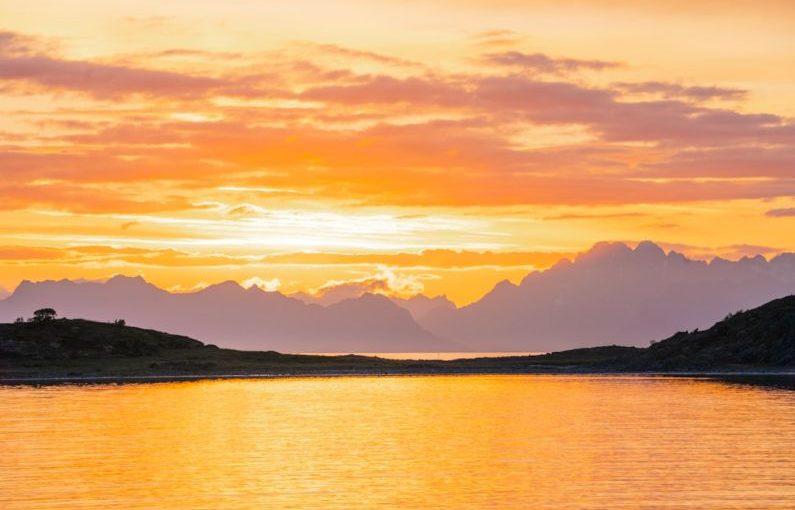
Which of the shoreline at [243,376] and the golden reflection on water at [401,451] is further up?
the shoreline at [243,376]

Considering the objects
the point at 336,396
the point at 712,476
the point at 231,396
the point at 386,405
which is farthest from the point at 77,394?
the point at 712,476

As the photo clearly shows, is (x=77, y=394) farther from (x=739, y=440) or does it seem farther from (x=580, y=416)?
(x=739, y=440)

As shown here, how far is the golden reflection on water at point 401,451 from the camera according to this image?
55031mm

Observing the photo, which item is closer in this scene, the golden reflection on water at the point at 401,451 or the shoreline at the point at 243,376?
the golden reflection on water at the point at 401,451

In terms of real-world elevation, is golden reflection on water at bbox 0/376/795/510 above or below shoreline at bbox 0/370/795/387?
below

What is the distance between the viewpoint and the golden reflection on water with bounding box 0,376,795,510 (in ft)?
181

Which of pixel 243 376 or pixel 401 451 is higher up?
pixel 243 376

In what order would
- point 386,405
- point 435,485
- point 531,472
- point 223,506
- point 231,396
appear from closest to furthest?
point 223,506 < point 435,485 < point 531,472 < point 386,405 < point 231,396

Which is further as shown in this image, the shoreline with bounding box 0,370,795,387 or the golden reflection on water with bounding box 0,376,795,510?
the shoreline with bounding box 0,370,795,387

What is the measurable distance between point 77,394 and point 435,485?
8438 centimetres

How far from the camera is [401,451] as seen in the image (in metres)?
72.9

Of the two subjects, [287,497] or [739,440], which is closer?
[287,497]

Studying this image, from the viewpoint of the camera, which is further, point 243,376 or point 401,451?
point 243,376

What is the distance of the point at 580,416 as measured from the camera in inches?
3844
